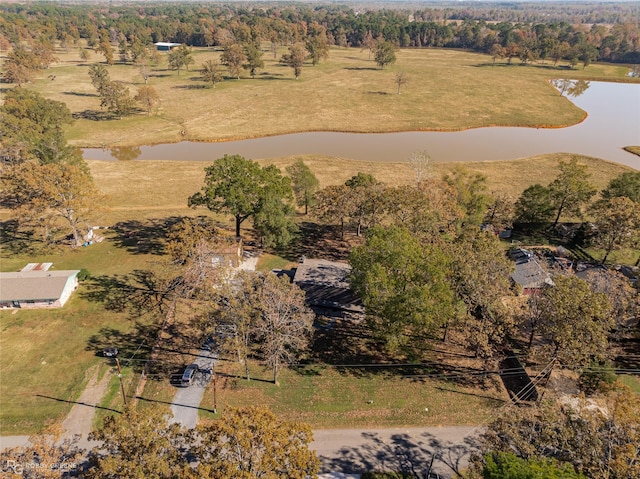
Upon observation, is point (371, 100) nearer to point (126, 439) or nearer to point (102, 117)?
point (102, 117)

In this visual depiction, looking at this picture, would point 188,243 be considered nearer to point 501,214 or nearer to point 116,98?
point 501,214

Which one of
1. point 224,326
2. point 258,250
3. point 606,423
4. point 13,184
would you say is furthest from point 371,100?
point 606,423

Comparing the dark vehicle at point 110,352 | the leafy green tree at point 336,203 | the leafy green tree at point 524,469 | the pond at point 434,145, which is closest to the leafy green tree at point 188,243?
the dark vehicle at point 110,352

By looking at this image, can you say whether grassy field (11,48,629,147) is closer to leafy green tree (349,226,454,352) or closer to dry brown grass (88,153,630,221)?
dry brown grass (88,153,630,221)

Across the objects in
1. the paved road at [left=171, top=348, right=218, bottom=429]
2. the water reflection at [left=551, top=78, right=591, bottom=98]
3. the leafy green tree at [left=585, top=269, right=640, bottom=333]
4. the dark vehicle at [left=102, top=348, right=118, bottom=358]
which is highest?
the leafy green tree at [left=585, top=269, right=640, bottom=333]

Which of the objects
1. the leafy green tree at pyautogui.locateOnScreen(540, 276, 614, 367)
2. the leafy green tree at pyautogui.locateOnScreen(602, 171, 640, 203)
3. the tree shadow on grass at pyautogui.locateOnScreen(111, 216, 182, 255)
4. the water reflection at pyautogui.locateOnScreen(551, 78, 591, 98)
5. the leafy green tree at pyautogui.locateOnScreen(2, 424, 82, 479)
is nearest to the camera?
the leafy green tree at pyautogui.locateOnScreen(2, 424, 82, 479)

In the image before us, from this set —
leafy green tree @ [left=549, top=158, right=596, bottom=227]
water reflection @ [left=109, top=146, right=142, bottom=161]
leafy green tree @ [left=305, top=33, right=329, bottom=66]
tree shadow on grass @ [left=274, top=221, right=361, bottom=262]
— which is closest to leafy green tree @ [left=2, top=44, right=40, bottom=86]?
water reflection @ [left=109, top=146, right=142, bottom=161]

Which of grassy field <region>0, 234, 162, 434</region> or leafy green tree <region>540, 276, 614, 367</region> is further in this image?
grassy field <region>0, 234, 162, 434</region>

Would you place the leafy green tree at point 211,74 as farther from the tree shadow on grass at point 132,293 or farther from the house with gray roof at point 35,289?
the house with gray roof at point 35,289
